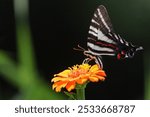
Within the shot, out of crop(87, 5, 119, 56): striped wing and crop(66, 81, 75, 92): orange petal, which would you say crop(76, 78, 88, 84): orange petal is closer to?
crop(66, 81, 75, 92): orange petal

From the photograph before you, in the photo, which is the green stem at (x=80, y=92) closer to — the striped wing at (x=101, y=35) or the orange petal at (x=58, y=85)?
the orange petal at (x=58, y=85)

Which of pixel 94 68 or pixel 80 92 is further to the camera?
pixel 94 68

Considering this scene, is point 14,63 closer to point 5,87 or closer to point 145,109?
point 5,87

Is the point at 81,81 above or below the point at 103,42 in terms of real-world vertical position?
below

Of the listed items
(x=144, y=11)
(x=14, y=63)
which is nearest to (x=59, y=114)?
(x=14, y=63)

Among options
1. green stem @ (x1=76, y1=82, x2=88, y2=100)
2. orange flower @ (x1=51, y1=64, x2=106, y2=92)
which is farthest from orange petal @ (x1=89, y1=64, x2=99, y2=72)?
green stem @ (x1=76, y1=82, x2=88, y2=100)

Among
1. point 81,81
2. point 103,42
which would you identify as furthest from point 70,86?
point 103,42

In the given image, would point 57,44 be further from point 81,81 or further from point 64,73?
point 81,81
